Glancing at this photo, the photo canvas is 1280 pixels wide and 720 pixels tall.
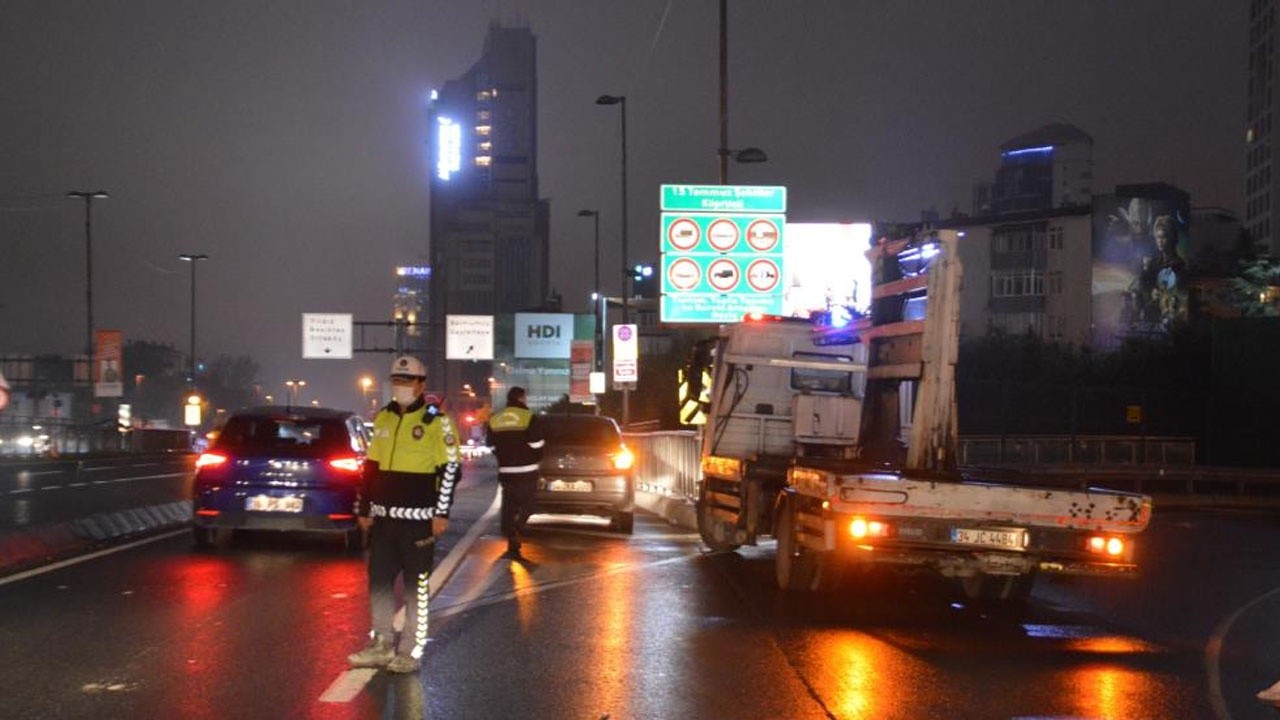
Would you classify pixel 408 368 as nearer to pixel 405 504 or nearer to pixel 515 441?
pixel 405 504

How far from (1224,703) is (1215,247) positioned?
106919 mm

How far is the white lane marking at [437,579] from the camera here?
8250 mm

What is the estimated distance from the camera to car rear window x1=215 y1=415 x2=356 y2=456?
15898 millimetres

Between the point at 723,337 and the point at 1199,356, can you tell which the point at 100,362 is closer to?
the point at 1199,356

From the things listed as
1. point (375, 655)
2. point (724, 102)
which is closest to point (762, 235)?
point (724, 102)

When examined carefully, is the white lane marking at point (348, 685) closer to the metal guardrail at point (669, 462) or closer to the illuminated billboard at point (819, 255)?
the metal guardrail at point (669, 462)

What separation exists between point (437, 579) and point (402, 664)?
5.17 metres

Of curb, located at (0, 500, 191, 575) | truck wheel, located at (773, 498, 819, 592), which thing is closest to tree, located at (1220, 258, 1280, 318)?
curb, located at (0, 500, 191, 575)

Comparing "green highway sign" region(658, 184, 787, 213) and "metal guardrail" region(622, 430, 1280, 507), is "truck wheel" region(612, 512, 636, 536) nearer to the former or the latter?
"metal guardrail" region(622, 430, 1280, 507)

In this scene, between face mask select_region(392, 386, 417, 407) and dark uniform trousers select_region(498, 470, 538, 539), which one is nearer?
face mask select_region(392, 386, 417, 407)

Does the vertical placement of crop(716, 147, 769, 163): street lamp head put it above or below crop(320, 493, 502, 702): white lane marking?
above

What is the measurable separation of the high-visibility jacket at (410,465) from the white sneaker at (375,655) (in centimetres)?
75

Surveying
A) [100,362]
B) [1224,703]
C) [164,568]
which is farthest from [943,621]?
[100,362]

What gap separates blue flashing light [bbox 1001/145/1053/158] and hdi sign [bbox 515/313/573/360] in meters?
84.8
